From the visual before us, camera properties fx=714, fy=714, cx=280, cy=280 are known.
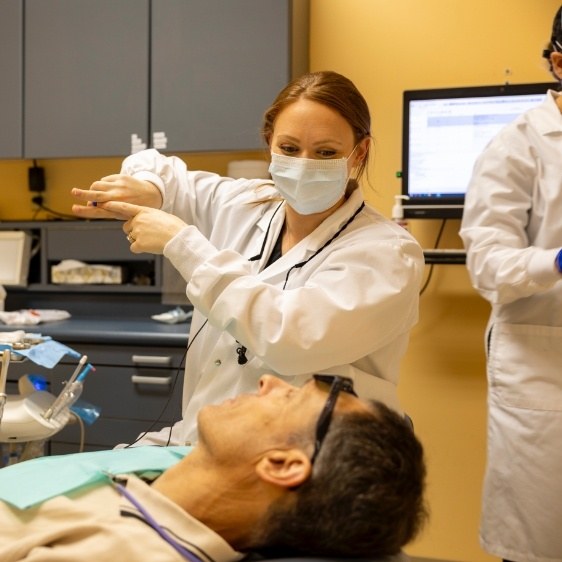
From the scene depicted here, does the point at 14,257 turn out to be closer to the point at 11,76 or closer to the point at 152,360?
the point at 11,76

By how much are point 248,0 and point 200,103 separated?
1.40ft

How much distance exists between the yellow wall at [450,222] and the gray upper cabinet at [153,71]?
1.23 ft

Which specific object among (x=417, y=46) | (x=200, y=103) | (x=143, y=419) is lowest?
(x=143, y=419)

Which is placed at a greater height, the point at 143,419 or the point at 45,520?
the point at 45,520

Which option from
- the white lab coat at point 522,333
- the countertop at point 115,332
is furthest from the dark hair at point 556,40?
the countertop at point 115,332

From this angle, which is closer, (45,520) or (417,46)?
(45,520)

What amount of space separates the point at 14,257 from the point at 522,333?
2.24 metres

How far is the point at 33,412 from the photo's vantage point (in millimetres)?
1599

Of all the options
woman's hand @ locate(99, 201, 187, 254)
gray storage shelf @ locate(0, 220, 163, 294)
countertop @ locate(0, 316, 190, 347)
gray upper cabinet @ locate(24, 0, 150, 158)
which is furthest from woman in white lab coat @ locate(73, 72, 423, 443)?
gray storage shelf @ locate(0, 220, 163, 294)

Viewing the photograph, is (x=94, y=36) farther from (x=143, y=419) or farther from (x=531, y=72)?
(x=531, y=72)

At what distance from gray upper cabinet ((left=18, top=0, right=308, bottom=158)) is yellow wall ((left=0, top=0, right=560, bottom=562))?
299 millimetres

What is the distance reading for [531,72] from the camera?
9.05ft

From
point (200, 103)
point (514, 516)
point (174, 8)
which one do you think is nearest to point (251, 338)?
point (514, 516)

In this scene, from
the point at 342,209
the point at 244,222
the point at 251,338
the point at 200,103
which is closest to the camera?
the point at 251,338
